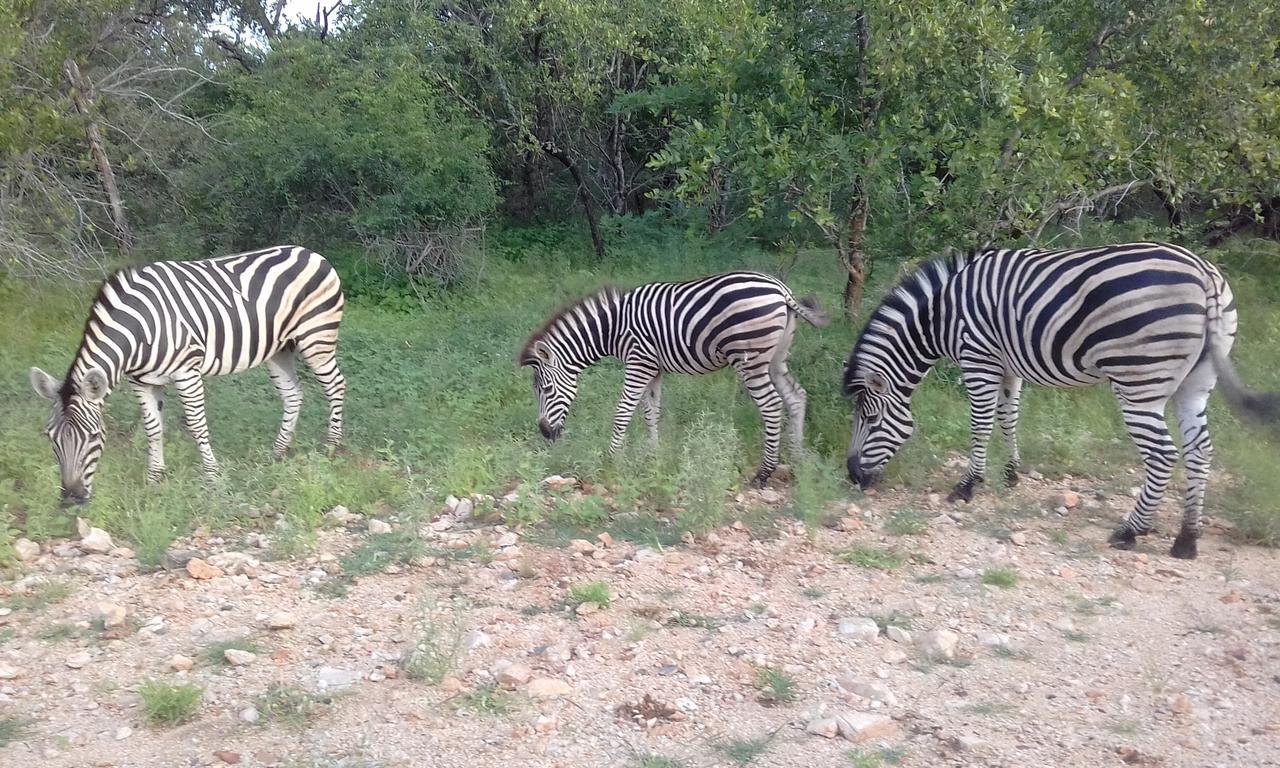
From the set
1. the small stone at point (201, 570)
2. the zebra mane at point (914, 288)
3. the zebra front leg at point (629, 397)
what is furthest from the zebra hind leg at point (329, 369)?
the zebra mane at point (914, 288)

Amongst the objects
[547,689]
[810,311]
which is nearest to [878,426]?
[810,311]

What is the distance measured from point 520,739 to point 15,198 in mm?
9939

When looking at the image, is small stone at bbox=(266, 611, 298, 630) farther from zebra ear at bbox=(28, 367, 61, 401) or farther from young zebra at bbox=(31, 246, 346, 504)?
zebra ear at bbox=(28, 367, 61, 401)

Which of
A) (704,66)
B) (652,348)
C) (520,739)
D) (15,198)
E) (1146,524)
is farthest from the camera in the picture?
(15,198)

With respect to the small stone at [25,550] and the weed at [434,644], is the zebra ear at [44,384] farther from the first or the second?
the weed at [434,644]

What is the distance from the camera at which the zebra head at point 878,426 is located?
7406 millimetres

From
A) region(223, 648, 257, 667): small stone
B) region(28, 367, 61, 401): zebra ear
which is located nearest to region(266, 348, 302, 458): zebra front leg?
region(28, 367, 61, 401): zebra ear

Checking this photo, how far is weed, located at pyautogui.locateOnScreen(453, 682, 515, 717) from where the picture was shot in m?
4.11

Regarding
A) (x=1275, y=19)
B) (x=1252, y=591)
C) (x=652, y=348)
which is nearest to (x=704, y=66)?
(x=652, y=348)

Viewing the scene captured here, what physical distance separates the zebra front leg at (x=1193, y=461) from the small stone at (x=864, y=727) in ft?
10.4

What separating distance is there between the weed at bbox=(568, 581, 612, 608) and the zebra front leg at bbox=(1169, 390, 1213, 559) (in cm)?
376

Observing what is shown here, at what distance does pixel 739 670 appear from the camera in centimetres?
446

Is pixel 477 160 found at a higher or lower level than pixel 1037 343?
higher

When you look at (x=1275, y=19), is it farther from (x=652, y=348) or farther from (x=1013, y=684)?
(x=1013, y=684)
